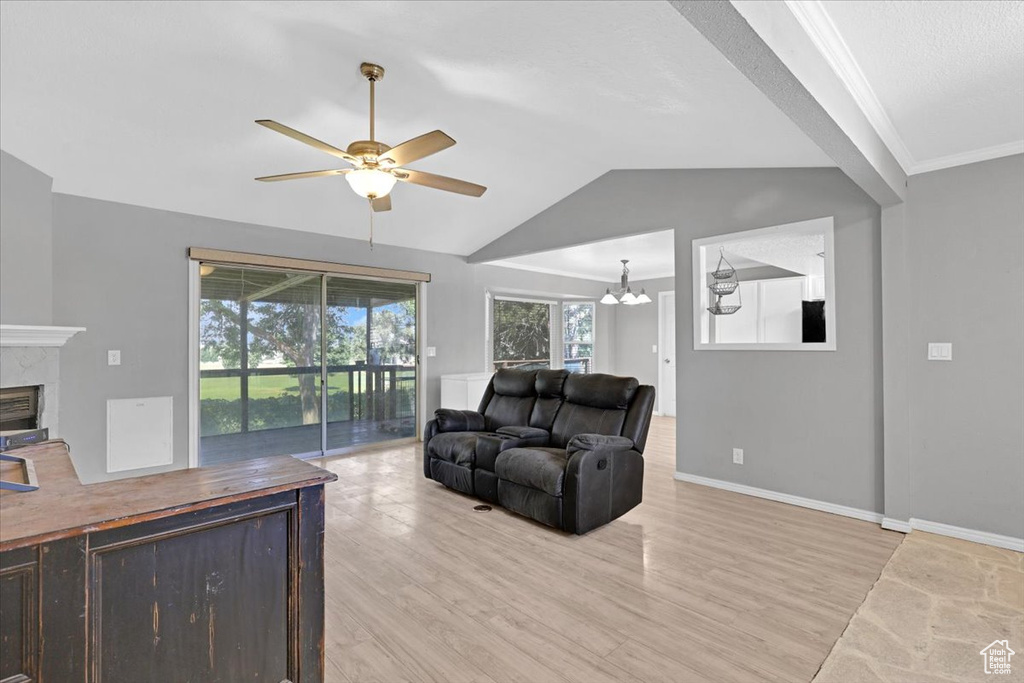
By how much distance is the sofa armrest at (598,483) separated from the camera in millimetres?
3057

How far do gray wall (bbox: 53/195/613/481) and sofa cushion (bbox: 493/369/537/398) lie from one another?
2.36 m

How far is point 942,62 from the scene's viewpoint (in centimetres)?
202

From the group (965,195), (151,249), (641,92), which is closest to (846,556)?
(965,195)

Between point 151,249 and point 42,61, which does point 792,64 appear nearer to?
point 42,61

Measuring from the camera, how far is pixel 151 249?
4211 mm

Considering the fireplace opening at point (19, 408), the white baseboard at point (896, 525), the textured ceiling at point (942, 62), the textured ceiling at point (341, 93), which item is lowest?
the white baseboard at point (896, 525)

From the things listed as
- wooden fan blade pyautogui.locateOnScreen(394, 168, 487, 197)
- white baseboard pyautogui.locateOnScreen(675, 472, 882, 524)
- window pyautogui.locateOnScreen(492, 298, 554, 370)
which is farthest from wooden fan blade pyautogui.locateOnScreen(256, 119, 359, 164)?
window pyautogui.locateOnScreen(492, 298, 554, 370)

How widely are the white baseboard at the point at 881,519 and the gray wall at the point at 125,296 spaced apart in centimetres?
451

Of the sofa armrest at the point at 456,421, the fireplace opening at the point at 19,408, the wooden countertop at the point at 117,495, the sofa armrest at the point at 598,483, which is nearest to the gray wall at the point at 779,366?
the sofa armrest at the point at 598,483

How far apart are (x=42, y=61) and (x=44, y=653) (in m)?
3.08

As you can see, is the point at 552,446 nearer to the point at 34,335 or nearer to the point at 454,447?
the point at 454,447

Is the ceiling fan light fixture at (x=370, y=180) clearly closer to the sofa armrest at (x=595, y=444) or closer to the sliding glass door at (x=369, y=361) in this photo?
the sofa armrest at (x=595, y=444)

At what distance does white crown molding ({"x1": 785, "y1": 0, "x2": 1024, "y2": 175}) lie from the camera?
1.72 metres

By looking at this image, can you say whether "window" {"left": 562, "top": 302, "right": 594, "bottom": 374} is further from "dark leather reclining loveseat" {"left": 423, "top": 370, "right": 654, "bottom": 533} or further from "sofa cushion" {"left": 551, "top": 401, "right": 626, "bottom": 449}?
"sofa cushion" {"left": 551, "top": 401, "right": 626, "bottom": 449}
